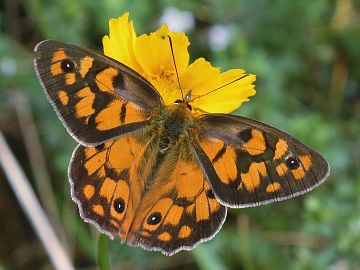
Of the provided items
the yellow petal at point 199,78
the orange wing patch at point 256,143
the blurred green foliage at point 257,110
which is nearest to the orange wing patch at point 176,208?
the orange wing patch at point 256,143

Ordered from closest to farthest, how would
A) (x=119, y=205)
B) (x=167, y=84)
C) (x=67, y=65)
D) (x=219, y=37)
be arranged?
(x=67, y=65) → (x=119, y=205) → (x=167, y=84) → (x=219, y=37)

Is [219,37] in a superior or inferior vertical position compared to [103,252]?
superior

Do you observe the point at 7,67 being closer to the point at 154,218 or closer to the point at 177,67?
the point at 177,67

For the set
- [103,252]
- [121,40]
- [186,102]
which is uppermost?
[121,40]

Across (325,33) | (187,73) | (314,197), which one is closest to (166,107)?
(187,73)

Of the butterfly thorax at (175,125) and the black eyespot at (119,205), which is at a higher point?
the butterfly thorax at (175,125)

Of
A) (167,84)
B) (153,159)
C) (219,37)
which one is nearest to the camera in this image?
(153,159)

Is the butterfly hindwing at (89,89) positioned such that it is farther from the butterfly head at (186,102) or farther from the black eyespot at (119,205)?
the black eyespot at (119,205)

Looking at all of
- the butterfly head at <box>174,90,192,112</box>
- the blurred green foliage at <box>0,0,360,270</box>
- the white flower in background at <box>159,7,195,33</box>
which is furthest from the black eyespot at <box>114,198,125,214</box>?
the white flower in background at <box>159,7,195,33</box>

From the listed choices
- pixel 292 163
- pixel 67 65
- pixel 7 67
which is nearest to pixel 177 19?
pixel 7 67
